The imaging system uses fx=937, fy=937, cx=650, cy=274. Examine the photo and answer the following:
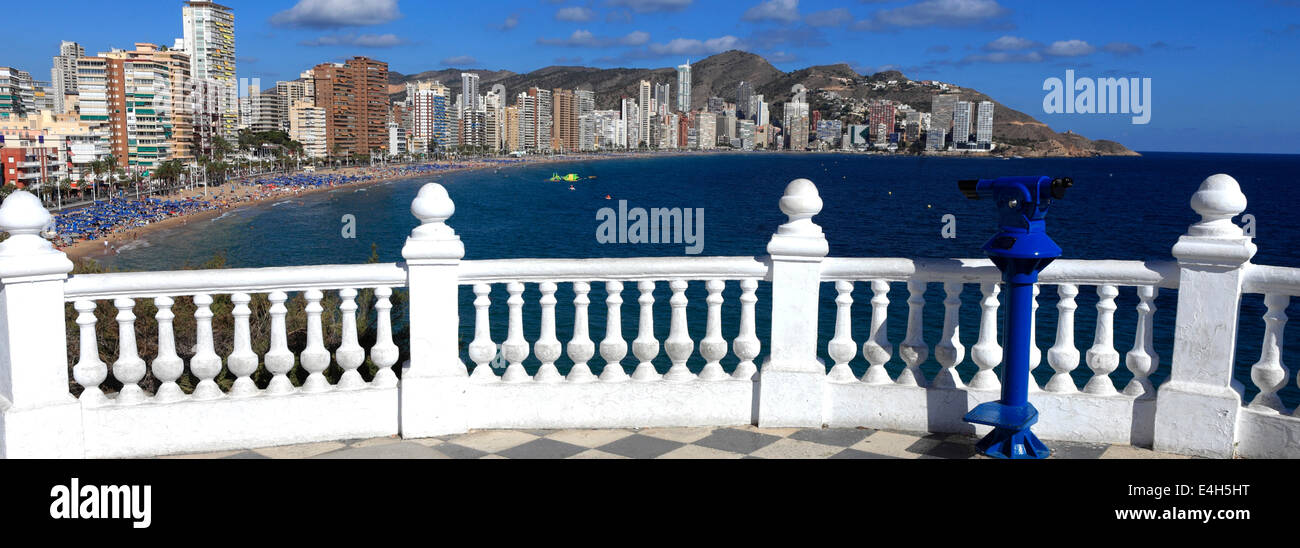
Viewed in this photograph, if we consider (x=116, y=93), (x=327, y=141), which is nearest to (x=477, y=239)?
(x=116, y=93)

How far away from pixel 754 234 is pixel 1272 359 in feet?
209

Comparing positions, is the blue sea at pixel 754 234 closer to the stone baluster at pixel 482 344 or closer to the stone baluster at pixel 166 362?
the stone baluster at pixel 482 344

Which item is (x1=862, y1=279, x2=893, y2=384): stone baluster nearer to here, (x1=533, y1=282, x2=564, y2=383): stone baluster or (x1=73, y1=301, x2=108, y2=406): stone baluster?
(x1=533, y1=282, x2=564, y2=383): stone baluster

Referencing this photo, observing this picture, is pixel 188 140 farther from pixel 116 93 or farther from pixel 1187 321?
pixel 1187 321

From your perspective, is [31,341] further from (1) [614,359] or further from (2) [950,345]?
(2) [950,345]

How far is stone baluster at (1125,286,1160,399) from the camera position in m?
4.62

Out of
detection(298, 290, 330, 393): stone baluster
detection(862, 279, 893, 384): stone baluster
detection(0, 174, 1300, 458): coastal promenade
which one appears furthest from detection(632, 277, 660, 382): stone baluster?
detection(298, 290, 330, 393): stone baluster

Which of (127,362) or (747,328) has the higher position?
(747,328)

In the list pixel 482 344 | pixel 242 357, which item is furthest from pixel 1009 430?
pixel 242 357

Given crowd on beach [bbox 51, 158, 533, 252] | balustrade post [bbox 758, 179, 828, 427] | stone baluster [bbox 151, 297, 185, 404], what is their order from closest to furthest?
stone baluster [bbox 151, 297, 185, 404]
balustrade post [bbox 758, 179, 828, 427]
crowd on beach [bbox 51, 158, 533, 252]

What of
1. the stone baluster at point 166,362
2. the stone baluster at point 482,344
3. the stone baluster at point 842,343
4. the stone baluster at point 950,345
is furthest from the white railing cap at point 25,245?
the stone baluster at point 950,345

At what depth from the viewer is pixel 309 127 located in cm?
19300

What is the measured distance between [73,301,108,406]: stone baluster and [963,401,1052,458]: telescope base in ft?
13.6

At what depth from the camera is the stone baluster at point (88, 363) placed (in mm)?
4422
